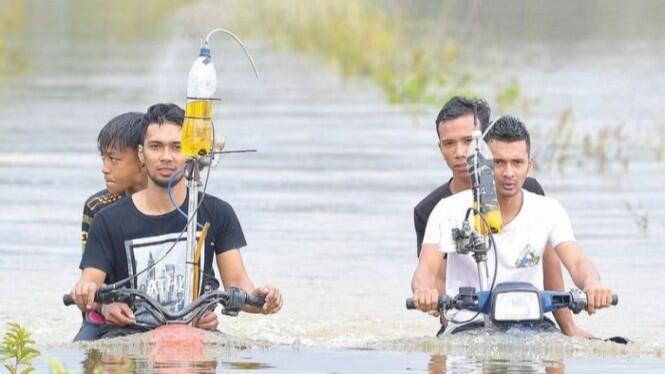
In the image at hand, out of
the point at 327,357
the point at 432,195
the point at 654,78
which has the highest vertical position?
the point at 654,78

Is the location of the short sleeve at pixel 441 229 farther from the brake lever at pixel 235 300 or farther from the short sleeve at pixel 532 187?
the brake lever at pixel 235 300

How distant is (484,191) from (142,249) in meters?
1.63

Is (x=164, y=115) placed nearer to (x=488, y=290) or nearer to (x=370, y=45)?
(x=488, y=290)

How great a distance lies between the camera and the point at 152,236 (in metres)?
10.4

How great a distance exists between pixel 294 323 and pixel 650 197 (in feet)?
20.9

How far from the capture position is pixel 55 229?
16953 millimetres

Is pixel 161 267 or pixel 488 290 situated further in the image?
pixel 161 267

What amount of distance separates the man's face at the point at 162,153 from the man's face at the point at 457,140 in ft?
4.81

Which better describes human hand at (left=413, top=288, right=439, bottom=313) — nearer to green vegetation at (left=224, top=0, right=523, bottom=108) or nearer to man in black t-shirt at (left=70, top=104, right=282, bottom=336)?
man in black t-shirt at (left=70, top=104, right=282, bottom=336)

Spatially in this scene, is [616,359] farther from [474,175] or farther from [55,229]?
[55,229]

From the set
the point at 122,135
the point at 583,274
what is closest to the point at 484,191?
the point at 583,274

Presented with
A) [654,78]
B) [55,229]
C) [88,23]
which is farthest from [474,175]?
[88,23]

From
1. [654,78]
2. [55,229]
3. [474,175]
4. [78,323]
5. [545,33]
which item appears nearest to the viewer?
[474,175]

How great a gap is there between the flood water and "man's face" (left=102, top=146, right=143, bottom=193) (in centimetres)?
87
